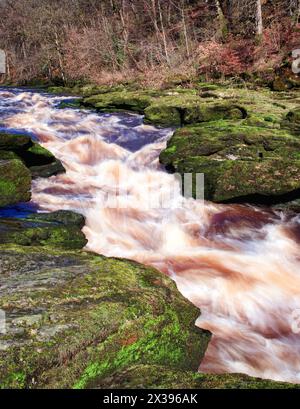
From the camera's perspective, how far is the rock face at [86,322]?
2.47 meters

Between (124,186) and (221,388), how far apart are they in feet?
23.6

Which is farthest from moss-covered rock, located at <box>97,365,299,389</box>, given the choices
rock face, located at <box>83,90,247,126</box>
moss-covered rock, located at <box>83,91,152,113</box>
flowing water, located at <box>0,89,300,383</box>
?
moss-covered rock, located at <box>83,91,152,113</box>

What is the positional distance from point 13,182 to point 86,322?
477 centimetres

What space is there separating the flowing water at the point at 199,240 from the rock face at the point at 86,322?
1084 mm

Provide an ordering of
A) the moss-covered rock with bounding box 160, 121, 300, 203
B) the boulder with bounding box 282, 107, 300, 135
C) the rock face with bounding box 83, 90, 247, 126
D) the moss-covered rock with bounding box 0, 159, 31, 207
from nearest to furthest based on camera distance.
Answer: the moss-covered rock with bounding box 0, 159, 31, 207, the moss-covered rock with bounding box 160, 121, 300, 203, the boulder with bounding box 282, 107, 300, 135, the rock face with bounding box 83, 90, 247, 126

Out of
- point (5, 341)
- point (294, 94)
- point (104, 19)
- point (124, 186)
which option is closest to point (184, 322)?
point (5, 341)

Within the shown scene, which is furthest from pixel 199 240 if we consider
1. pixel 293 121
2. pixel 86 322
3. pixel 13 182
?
pixel 293 121

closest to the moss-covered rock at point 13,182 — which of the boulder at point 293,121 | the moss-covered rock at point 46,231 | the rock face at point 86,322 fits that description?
the moss-covered rock at point 46,231

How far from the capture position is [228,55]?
1906 cm

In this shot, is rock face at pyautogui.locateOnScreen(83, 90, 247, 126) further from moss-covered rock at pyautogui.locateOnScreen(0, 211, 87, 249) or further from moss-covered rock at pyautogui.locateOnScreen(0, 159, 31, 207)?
moss-covered rock at pyautogui.locateOnScreen(0, 211, 87, 249)

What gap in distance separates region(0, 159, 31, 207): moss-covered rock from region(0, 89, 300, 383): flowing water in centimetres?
55

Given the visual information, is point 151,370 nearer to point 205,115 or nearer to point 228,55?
point 205,115

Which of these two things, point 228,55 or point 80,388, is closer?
point 80,388

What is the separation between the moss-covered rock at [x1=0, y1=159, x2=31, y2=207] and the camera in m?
6.74
